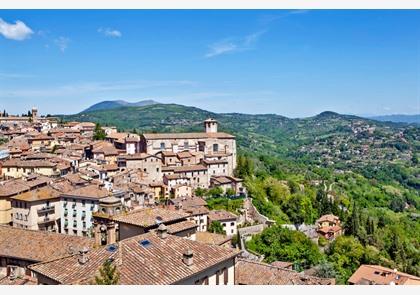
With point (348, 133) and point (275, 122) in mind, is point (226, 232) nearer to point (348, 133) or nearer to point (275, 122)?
point (348, 133)

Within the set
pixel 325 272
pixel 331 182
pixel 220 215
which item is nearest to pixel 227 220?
pixel 220 215

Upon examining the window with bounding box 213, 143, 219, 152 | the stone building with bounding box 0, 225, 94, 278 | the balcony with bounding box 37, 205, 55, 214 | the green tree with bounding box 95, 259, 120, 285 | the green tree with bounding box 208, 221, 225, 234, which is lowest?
the green tree with bounding box 208, 221, 225, 234

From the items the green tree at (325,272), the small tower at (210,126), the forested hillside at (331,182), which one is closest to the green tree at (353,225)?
the forested hillside at (331,182)

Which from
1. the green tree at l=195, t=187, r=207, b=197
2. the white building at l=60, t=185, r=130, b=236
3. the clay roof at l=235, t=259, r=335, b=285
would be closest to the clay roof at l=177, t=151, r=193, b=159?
the green tree at l=195, t=187, r=207, b=197

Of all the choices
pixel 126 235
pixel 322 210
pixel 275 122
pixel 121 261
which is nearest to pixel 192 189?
pixel 322 210

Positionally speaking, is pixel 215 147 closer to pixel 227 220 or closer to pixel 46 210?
pixel 227 220

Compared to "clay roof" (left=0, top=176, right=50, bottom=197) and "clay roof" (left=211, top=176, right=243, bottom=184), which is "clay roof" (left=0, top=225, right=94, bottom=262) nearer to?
"clay roof" (left=0, top=176, right=50, bottom=197)
